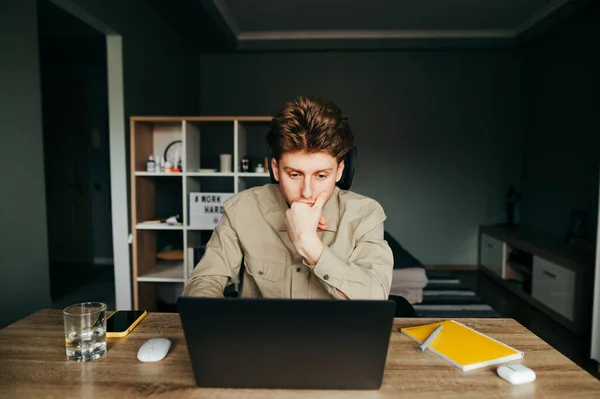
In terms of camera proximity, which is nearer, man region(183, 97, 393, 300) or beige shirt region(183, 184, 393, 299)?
man region(183, 97, 393, 300)

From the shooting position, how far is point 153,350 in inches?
38.5

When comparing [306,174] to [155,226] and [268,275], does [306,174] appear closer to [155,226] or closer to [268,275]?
[268,275]

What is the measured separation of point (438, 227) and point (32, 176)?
4471 mm

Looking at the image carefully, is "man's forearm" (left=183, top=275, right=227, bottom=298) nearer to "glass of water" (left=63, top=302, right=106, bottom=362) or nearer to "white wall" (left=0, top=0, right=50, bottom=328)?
"glass of water" (left=63, top=302, right=106, bottom=362)

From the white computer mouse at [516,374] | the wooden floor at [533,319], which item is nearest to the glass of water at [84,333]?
the white computer mouse at [516,374]

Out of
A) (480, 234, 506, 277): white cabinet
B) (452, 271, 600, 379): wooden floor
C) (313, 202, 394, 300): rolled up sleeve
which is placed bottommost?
(452, 271, 600, 379): wooden floor

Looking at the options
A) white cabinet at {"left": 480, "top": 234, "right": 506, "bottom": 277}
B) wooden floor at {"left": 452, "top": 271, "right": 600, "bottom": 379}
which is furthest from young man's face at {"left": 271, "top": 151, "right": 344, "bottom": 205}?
white cabinet at {"left": 480, "top": 234, "right": 506, "bottom": 277}

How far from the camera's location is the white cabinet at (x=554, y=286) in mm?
3176

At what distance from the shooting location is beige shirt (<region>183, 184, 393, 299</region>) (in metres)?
1.36

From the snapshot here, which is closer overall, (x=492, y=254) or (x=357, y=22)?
(x=357, y=22)

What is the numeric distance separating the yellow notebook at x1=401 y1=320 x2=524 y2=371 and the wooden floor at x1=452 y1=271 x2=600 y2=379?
6.81ft

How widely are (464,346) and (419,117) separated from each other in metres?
4.61

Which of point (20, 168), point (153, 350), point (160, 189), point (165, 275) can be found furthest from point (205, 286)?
point (160, 189)

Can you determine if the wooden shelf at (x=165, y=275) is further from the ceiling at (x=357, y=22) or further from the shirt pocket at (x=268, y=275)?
the ceiling at (x=357, y=22)
